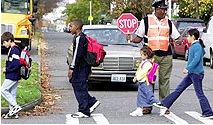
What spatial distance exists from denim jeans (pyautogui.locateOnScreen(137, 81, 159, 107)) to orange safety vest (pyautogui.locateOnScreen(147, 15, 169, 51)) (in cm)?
83

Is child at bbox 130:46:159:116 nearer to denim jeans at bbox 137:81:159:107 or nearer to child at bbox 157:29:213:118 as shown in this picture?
denim jeans at bbox 137:81:159:107

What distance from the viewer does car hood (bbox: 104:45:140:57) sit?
13.0 metres

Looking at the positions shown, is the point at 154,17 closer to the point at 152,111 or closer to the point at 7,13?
the point at 152,111

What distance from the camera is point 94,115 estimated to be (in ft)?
31.4

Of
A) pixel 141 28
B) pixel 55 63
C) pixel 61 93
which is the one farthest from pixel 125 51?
pixel 55 63

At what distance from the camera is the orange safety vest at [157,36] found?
32.9 feet

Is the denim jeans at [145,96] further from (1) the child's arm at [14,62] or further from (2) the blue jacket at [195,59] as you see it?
(1) the child's arm at [14,62]

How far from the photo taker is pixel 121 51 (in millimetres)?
13234

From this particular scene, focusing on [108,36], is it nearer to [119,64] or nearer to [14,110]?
[119,64]

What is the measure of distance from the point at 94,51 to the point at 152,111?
1801mm

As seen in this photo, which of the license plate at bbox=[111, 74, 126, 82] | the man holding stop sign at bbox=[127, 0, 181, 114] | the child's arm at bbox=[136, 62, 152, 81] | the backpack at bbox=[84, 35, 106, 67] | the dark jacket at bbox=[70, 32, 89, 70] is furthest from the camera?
the license plate at bbox=[111, 74, 126, 82]

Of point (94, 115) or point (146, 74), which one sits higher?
point (146, 74)

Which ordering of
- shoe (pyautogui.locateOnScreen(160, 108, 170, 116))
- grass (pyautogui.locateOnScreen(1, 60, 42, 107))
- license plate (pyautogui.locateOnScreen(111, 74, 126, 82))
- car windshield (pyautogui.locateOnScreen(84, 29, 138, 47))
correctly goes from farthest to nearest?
car windshield (pyautogui.locateOnScreen(84, 29, 138, 47)), license plate (pyautogui.locateOnScreen(111, 74, 126, 82)), grass (pyautogui.locateOnScreen(1, 60, 42, 107)), shoe (pyautogui.locateOnScreen(160, 108, 170, 116))

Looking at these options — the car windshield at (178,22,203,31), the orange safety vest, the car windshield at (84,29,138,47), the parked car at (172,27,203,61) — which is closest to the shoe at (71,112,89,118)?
the orange safety vest
